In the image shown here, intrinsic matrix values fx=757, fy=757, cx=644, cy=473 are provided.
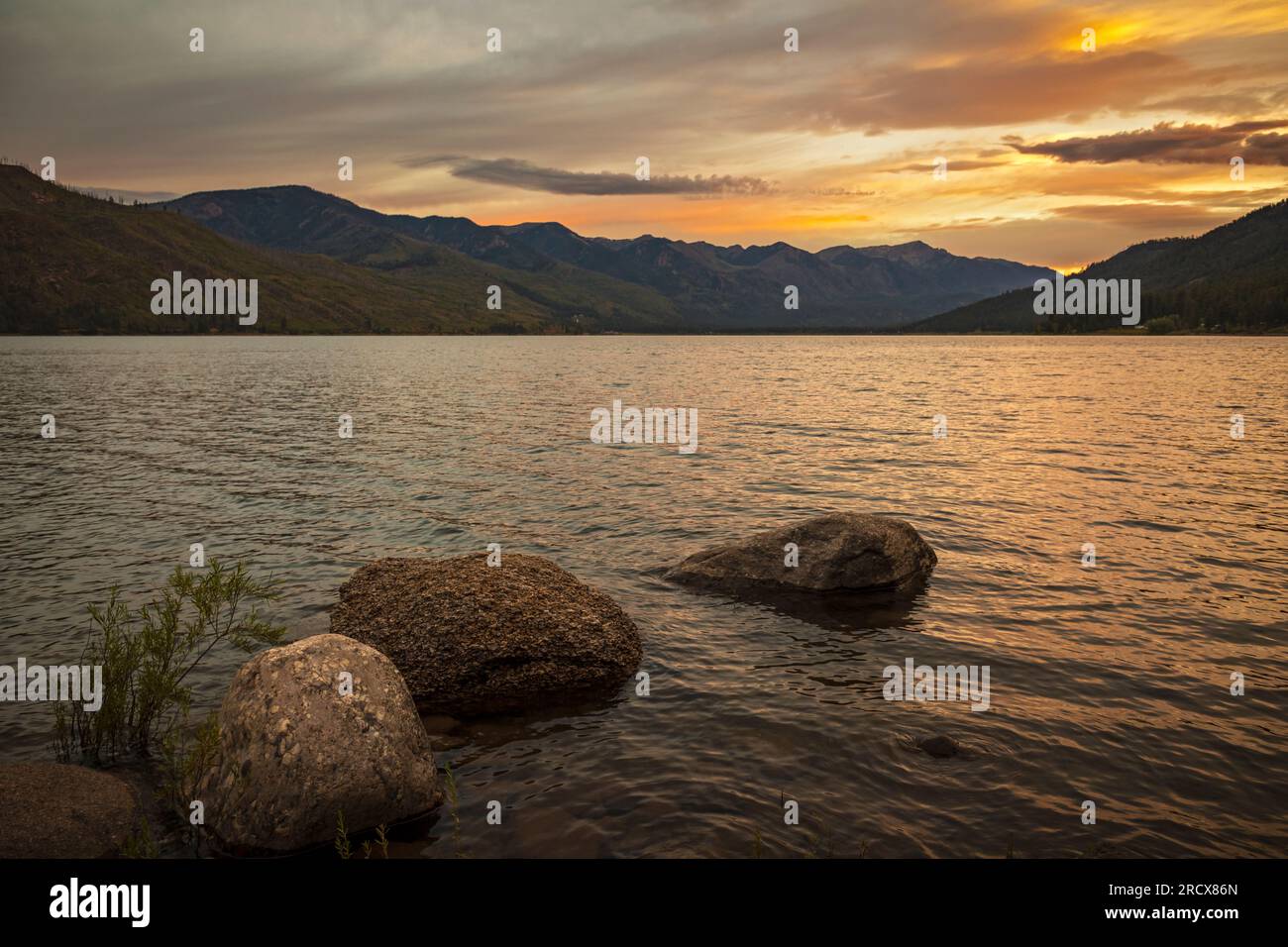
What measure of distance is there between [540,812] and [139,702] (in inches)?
273


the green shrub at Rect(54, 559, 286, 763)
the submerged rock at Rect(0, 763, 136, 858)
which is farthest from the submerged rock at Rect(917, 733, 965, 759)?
the green shrub at Rect(54, 559, 286, 763)

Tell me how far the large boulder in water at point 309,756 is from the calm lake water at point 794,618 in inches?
33.6

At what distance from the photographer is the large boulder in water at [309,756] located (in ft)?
29.3

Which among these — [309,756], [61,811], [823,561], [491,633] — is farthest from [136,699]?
[823,561]

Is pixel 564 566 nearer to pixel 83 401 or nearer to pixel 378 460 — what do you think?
pixel 378 460

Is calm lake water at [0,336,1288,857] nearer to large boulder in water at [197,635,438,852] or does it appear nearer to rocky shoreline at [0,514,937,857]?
large boulder in water at [197,635,438,852]

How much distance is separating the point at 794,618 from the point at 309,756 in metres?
10.5

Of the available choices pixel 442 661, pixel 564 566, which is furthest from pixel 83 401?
pixel 442 661

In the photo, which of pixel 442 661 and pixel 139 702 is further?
pixel 442 661

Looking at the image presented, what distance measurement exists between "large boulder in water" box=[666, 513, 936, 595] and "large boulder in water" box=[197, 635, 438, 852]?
10.1m

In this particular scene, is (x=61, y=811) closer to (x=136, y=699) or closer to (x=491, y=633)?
(x=136, y=699)

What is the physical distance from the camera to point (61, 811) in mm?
8875

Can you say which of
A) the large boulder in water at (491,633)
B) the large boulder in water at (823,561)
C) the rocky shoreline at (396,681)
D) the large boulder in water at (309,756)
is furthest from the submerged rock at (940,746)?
the large boulder in water at (823,561)
